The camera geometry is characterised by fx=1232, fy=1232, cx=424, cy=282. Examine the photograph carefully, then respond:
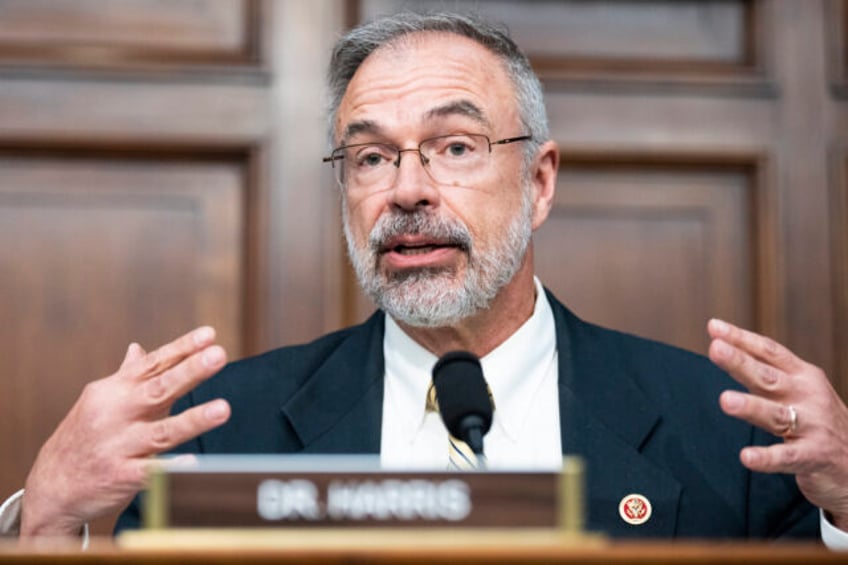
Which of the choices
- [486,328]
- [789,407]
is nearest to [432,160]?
[486,328]

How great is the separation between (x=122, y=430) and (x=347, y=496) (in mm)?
593

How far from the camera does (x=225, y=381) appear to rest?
2205mm

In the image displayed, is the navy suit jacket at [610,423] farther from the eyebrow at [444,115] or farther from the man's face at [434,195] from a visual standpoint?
the eyebrow at [444,115]

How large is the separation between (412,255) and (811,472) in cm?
74

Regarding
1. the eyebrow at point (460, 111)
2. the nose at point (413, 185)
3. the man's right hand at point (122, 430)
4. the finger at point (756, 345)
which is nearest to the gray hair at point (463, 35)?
the eyebrow at point (460, 111)

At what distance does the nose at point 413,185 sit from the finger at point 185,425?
1.92 feet

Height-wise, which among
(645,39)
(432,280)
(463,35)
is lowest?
(432,280)

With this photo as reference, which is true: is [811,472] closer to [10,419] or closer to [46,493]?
[46,493]

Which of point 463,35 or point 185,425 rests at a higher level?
point 463,35

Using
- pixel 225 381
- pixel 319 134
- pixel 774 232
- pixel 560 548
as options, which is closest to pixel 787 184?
pixel 774 232

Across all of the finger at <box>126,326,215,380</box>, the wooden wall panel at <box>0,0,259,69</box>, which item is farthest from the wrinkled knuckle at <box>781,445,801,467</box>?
the wooden wall panel at <box>0,0,259,69</box>

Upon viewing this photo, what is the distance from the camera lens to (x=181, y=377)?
161cm

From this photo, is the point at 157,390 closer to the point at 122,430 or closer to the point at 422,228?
the point at 122,430

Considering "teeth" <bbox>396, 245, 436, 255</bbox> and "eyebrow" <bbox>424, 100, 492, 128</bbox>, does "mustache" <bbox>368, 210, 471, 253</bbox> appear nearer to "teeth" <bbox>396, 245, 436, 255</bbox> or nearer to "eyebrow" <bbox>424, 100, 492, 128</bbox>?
"teeth" <bbox>396, 245, 436, 255</bbox>
